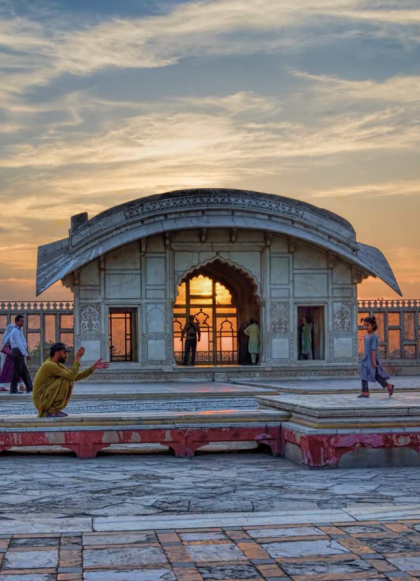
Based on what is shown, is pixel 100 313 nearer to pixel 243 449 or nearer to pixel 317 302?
pixel 317 302

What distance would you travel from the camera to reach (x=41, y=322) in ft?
81.9

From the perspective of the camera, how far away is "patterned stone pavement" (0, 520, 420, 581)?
5008 millimetres

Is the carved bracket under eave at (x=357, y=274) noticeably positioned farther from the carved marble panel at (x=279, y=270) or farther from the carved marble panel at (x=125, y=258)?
the carved marble panel at (x=125, y=258)

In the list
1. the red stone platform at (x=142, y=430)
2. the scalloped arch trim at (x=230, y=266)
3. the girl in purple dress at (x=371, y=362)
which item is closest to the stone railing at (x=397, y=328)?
the scalloped arch trim at (x=230, y=266)

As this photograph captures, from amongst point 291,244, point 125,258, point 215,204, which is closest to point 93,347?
point 125,258

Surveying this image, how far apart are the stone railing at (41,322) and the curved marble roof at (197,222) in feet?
7.47

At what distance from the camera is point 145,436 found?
9.77 m

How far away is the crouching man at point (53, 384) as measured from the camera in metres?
9.98

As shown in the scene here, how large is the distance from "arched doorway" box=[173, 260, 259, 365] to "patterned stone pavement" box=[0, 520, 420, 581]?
1923 centimetres

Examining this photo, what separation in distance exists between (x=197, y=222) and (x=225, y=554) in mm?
17087

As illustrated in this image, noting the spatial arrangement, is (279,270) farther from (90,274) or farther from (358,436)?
(358,436)

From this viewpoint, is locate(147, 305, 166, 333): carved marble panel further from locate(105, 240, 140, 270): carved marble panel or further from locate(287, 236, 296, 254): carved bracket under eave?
locate(287, 236, 296, 254): carved bracket under eave

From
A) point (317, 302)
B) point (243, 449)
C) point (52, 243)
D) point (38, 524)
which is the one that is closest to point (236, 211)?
point (317, 302)

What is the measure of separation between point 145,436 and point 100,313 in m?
13.1
